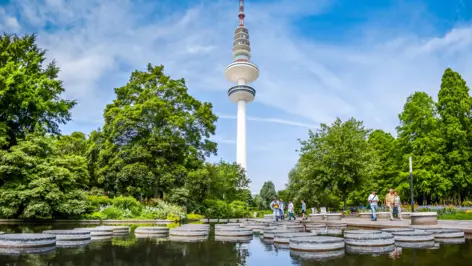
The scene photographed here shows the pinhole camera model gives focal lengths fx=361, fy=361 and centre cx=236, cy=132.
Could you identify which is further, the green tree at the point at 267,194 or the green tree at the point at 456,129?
the green tree at the point at 267,194

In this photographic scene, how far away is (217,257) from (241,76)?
82499 mm

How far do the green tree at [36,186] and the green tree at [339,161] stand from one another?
53.4ft

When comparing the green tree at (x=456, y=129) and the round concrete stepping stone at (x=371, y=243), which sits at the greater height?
the green tree at (x=456, y=129)

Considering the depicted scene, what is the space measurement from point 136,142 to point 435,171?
2859 centimetres

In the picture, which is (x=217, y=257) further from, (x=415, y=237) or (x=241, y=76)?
(x=241, y=76)

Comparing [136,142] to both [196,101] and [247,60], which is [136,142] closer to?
[196,101]

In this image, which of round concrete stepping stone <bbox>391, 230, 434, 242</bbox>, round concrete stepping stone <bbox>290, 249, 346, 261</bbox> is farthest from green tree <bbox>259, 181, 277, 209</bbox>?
round concrete stepping stone <bbox>290, 249, 346, 261</bbox>

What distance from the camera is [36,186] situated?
65.6 feet

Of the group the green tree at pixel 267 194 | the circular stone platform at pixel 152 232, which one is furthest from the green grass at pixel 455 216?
the green tree at pixel 267 194

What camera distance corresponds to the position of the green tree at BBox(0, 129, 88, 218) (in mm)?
19188

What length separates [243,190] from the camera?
49156 millimetres

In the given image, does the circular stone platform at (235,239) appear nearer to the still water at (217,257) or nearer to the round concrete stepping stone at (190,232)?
the round concrete stepping stone at (190,232)

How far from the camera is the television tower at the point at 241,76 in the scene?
270ft

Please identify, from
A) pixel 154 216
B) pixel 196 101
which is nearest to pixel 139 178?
pixel 154 216
